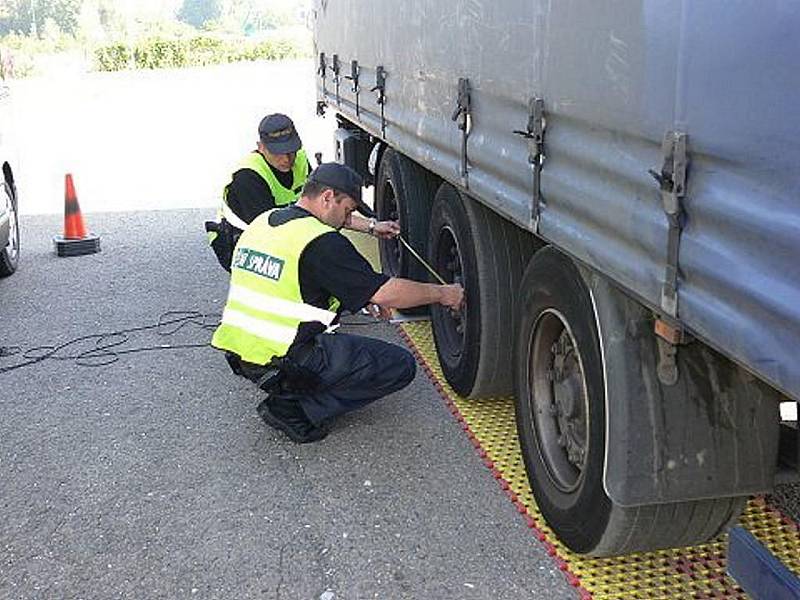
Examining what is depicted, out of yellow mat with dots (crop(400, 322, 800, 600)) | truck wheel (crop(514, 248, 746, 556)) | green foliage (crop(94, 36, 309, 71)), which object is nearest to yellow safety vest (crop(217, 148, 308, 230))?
yellow mat with dots (crop(400, 322, 800, 600))

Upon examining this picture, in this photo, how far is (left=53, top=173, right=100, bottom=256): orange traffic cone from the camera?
8672 mm

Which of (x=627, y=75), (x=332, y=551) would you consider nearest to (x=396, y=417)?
(x=332, y=551)

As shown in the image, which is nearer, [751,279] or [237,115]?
[751,279]

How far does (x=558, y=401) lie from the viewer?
3.45 m

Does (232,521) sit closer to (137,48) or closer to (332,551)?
(332,551)

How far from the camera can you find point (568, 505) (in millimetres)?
3260

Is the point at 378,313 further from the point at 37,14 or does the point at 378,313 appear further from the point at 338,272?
the point at 37,14

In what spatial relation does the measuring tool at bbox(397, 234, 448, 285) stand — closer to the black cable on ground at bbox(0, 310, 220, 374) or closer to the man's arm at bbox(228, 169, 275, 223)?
the man's arm at bbox(228, 169, 275, 223)

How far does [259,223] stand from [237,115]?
18154mm

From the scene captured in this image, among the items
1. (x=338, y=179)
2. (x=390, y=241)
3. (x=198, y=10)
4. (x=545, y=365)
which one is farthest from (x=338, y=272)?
(x=198, y=10)

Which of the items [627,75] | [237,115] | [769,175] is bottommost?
[237,115]

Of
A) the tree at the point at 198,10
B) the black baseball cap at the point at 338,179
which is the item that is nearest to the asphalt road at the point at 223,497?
the black baseball cap at the point at 338,179

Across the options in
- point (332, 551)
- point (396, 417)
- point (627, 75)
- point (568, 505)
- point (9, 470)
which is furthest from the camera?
point (396, 417)

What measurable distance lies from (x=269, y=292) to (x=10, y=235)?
4.49 metres
